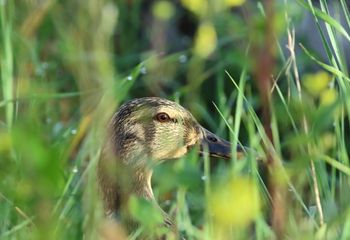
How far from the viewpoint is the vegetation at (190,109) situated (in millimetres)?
1937

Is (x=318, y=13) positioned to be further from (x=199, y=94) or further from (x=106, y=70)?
(x=199, y=94)

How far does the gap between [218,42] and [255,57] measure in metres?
3.31

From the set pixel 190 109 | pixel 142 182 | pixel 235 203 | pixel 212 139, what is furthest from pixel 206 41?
pixel 235 203

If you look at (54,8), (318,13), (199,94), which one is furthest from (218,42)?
(318,13)

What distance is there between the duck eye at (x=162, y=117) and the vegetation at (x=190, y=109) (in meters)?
0.09

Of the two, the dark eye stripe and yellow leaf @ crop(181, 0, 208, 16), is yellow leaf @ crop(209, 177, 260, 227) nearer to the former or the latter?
the dark eye stripe

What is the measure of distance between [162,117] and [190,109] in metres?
0.92

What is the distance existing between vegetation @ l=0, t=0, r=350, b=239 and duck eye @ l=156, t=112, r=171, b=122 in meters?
0.09

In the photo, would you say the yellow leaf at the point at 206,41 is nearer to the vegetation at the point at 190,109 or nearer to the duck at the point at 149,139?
the vegetation at the point at 190,109

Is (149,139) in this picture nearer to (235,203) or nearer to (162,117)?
(162,117)

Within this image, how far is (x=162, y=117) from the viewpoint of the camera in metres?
3.93

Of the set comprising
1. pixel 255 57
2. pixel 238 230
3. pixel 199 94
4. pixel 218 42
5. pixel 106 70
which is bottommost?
pixel 199 94

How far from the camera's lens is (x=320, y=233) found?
111 inches

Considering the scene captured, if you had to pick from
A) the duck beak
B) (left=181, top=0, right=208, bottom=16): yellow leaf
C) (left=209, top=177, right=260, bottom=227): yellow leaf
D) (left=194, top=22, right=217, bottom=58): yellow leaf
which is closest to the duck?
the duck beak
